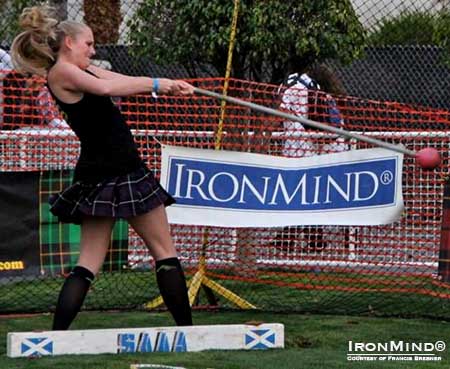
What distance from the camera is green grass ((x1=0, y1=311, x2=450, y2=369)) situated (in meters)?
5.62

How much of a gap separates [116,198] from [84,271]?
15.6 inches

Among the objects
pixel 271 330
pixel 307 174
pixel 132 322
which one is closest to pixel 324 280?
pixel 307 174

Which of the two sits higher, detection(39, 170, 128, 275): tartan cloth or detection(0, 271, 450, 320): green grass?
detection(39, 170, 128, 275): tartan cloth

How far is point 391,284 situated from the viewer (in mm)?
8367

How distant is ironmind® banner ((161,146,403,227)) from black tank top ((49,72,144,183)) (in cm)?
151

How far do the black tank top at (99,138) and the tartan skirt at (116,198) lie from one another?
0.14 ft

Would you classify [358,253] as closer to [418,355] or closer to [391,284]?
[391,284]

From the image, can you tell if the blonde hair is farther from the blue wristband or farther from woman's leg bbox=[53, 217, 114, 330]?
woman's leg bbox=[53, 217, 114, 330]

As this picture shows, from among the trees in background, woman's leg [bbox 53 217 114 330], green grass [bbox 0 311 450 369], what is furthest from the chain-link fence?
woman's leg [bbox 53 217 114 330]

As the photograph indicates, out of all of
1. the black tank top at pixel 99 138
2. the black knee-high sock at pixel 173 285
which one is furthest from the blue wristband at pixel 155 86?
the black knee-high sock at pixel 173 285

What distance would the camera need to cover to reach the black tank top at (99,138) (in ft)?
19.5

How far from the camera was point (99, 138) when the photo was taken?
5973 millimetres

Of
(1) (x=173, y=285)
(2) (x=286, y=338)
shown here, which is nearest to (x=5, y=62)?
(1) (x=173, y=285)

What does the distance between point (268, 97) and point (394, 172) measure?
1.34 m
